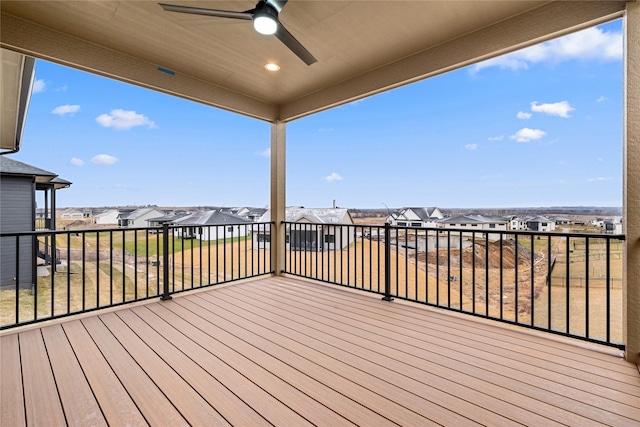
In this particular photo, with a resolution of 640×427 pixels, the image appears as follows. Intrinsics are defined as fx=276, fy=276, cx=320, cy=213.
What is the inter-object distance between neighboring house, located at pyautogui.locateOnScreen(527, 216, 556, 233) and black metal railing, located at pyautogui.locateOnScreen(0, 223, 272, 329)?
3393mm

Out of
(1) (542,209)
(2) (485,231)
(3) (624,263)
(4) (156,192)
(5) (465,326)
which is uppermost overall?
(4) (156,192)

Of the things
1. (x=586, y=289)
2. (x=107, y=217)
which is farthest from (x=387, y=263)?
(x=107, y=217)

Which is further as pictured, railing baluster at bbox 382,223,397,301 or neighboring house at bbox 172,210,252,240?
neighboring house at bbox 172,210,252,240

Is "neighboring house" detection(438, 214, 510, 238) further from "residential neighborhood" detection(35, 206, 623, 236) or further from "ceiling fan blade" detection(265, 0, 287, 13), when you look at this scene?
"ceiling fan blade" detection(265, 0, 287, 13)

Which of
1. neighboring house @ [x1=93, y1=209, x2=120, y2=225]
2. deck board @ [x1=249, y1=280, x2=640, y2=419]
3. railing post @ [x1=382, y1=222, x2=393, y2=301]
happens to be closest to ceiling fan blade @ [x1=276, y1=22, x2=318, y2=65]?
railing post @ [x1=382, y1=222, x2=393, y2=301]

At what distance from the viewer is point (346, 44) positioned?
8.97 feet

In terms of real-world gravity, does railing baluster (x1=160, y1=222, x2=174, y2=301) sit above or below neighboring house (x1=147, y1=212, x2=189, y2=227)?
below

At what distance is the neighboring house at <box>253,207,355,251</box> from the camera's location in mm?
4209

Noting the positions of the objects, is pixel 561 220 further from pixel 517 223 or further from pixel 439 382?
pixel 439 382

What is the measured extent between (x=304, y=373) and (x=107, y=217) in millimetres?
3138

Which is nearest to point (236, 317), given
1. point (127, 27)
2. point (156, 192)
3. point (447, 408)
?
point (447, 408)

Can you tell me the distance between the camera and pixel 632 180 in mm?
1905

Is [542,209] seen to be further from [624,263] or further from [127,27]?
[127,27]

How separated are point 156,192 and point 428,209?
198 inches
